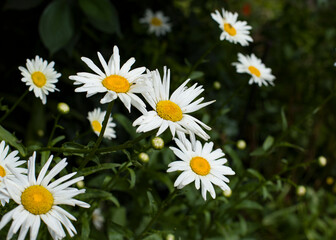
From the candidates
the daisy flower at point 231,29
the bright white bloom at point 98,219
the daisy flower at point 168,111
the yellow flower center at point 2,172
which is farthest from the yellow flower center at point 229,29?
the bright white bloom at point 98,219

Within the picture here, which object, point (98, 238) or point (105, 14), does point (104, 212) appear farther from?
point (105, 14)

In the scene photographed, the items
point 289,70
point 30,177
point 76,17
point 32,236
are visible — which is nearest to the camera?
point 32,236

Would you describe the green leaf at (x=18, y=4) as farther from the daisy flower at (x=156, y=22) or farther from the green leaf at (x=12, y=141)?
the green leaf at (x=12, y=141)

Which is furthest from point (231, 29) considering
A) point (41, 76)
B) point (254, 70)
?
point (41, 76)

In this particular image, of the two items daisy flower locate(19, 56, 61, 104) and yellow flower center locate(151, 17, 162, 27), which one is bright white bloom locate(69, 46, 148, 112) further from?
yellow flower center locate(151, 17, 162, 27)

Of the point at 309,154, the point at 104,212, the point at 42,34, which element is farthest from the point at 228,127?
the point at 42,34

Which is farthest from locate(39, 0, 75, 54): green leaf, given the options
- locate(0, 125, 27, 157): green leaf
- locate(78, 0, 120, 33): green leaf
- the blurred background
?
locate(0, 125, 27, 157): green leaf

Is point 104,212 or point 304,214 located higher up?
point 304,214
